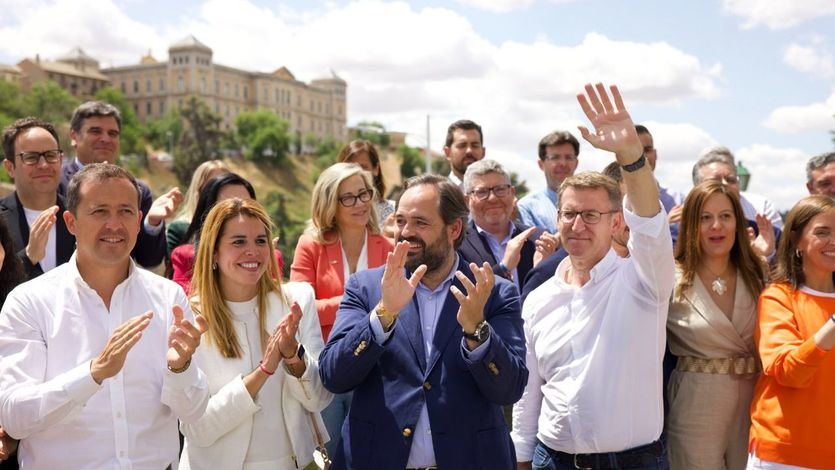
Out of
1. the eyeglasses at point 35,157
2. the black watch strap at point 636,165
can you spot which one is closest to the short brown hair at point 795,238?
the black watch strap at point 636,165

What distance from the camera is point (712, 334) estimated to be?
4.55 m

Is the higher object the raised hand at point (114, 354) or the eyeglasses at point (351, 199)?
the eyeglasses at point (351, 199)

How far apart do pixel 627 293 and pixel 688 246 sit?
0.93 meters

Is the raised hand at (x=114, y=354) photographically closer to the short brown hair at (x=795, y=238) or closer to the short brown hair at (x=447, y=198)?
the short brown hair at (x=447, y=198)

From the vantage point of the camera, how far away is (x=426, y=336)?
3854mm

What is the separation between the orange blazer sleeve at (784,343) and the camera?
162 inches

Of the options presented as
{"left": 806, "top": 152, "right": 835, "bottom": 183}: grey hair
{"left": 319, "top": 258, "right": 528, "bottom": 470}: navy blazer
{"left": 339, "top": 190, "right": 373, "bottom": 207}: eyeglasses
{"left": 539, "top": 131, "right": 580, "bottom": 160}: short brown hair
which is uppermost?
{"left": 539, "top": 131, "right": 580, "bottom": 160}: short brown hair

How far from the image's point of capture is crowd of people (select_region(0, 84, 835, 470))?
3.62 meters

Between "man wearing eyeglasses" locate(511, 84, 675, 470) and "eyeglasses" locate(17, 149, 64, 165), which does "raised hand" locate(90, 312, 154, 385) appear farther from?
"eyeglasses" locate(17, 149, 64, 165)

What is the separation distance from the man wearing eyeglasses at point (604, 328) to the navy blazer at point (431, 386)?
41 cm

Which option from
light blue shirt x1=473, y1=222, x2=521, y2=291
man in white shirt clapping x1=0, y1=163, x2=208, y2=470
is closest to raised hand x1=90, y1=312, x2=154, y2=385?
man in white shirt clapping x1=0, y1=163, x2=208, y2=470

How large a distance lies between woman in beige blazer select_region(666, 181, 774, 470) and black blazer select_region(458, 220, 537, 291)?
130 centimetres

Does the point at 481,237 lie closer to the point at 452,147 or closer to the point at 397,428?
the point at 452,147

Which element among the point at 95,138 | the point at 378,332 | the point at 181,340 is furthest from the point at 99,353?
the point at 95,138
